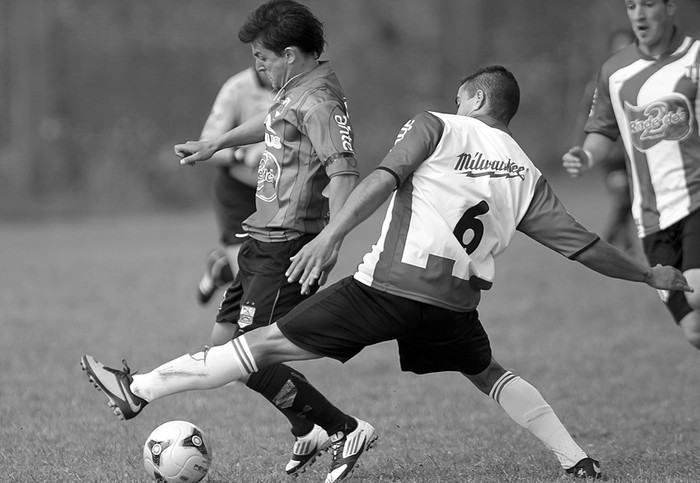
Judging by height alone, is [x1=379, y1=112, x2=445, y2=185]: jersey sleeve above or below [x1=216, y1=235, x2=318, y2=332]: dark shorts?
above

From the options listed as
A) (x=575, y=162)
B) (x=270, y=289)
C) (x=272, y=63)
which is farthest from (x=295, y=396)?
(x=575, y=162)

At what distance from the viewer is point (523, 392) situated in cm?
432

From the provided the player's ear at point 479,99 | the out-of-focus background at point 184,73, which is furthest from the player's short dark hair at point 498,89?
the out-of-focus background at point 184,73

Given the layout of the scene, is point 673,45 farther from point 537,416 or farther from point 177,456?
point 177,456

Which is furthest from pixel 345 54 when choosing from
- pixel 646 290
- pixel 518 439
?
pixel 518 439

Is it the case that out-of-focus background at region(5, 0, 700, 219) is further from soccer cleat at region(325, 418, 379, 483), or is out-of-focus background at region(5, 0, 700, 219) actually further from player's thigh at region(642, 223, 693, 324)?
soccer cleat at region(325, 418, 379, 483)

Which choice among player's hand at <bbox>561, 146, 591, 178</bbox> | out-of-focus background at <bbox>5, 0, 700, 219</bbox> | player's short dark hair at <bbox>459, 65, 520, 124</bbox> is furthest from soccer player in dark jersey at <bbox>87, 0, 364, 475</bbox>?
out-of-focus background at <bbox>5, 0, 700, 219</bbox>

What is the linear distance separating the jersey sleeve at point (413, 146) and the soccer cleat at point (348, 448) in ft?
3.79

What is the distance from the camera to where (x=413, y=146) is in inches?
151

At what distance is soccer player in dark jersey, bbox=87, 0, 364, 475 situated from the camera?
4.29m

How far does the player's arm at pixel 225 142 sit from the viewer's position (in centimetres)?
462

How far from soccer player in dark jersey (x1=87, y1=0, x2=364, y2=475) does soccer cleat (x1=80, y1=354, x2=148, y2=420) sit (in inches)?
23.2

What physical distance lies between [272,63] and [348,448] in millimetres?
1608

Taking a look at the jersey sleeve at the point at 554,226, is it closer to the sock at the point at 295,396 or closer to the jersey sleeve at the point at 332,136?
the jersey sleeve at the point at 332,136
